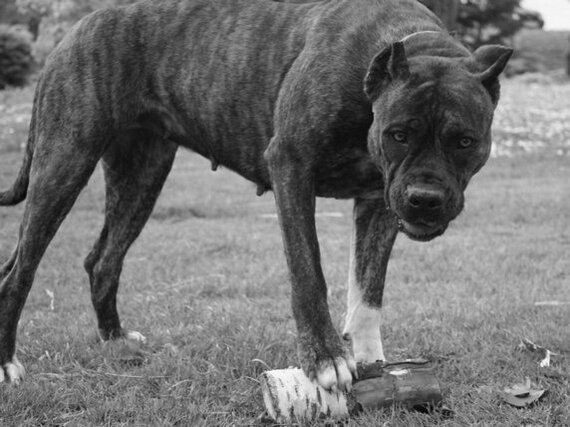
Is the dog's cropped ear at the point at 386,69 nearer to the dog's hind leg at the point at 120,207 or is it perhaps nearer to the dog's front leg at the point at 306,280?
the dog's front leg at the point at 306,280

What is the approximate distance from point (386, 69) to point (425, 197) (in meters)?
0.60

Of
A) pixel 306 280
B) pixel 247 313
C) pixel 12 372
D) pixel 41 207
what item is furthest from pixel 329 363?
pixel 247 313

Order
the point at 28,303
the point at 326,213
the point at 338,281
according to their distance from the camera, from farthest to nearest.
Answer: the point at 326,213, the point at 338,281, the point at 28,303

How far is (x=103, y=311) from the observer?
4.66 meters

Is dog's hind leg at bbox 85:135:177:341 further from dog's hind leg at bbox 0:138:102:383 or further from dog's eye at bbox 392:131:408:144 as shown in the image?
dog's eye at bbox 392:131:408:144

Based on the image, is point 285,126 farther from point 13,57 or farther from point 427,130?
point 13,57

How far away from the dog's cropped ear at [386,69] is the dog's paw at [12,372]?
2.16m

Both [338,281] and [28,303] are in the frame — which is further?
[338,281]

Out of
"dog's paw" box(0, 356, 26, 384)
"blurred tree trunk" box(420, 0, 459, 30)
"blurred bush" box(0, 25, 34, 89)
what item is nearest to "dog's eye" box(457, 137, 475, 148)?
"dog's paw" box(0, 356, 26, 384)

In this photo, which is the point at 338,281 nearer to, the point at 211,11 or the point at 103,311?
the point at 103,311

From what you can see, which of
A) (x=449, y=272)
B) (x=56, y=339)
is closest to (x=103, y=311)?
(x=56, y=339)

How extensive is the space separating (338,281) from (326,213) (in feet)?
11.8

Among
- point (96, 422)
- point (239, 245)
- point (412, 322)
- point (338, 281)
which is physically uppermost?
point (96, 422)

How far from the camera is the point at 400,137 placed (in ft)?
10.8
